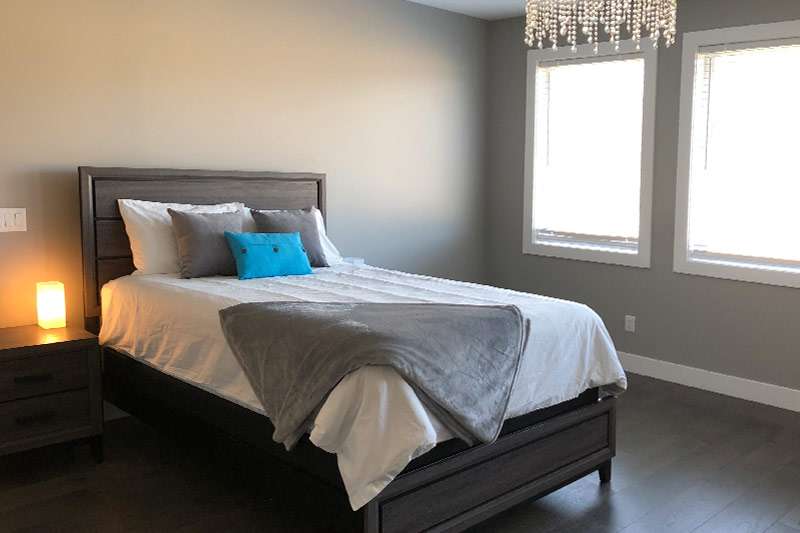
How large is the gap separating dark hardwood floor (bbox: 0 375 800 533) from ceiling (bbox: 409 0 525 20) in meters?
2.93

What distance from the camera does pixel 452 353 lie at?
103 inches

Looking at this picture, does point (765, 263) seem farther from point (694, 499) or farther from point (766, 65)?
point (694, 499)

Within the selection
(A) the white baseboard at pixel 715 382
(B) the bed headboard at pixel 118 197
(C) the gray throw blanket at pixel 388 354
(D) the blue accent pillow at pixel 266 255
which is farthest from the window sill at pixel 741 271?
(B) the bed headboard at pixel 118 197

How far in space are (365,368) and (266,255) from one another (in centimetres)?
163

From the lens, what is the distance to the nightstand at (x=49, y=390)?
327 cm

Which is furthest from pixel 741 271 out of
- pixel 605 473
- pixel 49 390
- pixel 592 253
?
pixel 49 390

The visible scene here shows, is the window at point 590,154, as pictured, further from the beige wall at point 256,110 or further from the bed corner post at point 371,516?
the bed corner post at point 371,516

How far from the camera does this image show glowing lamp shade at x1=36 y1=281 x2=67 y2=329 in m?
3.60

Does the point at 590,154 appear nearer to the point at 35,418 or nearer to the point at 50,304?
Answer: the point at 50,304

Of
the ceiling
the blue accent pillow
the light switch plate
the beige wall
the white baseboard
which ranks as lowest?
the white baseboard

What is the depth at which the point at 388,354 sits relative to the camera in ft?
7.88

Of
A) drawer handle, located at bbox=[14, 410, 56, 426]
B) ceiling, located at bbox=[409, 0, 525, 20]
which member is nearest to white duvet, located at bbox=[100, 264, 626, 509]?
drawer handle, located at bbox=[14, 410, 56, 426]

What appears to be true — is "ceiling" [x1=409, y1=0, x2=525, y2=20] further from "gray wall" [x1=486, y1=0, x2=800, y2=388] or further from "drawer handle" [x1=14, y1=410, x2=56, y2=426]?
"drawer handle" [x1=14, y1=410, x2=56, y2=426]

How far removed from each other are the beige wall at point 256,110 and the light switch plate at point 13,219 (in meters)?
0.03
